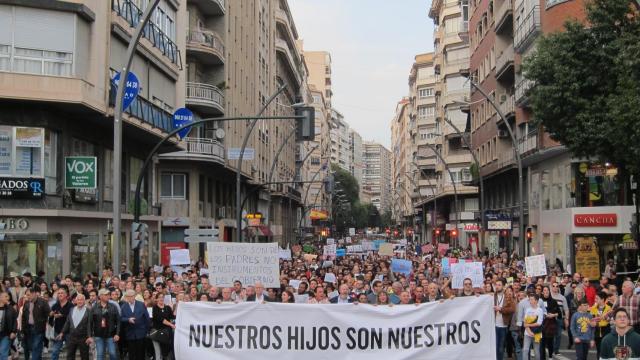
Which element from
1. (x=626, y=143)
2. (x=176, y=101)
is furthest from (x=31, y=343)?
(x=176, y=101)

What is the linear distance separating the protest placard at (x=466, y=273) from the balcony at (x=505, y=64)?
28852 millimetres

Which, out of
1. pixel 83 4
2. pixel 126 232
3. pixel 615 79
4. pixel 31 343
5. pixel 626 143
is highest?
pixel 83 4

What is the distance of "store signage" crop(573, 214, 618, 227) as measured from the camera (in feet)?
115

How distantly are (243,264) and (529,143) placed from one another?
28083 mm

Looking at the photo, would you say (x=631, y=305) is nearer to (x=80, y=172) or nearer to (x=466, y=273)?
(x=466, y=273)

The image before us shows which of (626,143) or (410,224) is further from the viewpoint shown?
(410,224)

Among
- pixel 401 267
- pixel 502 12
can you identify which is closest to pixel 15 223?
pixel 401 267

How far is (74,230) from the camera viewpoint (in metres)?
26.8

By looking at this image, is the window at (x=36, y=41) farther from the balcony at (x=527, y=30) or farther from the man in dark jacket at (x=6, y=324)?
the balcony at (x=527, y=30)

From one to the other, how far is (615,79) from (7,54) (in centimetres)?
1756

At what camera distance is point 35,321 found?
15125 millimetres

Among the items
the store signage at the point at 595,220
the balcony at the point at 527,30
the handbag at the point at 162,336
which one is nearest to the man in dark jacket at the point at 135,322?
the handbag at the point at 162,336

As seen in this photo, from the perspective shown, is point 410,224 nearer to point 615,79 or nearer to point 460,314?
point 615,79

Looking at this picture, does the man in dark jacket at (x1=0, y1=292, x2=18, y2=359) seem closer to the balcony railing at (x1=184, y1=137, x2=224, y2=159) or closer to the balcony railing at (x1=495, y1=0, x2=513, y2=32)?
the balcony railing at (x1=184, y1=137, x2=224, y2=159)
